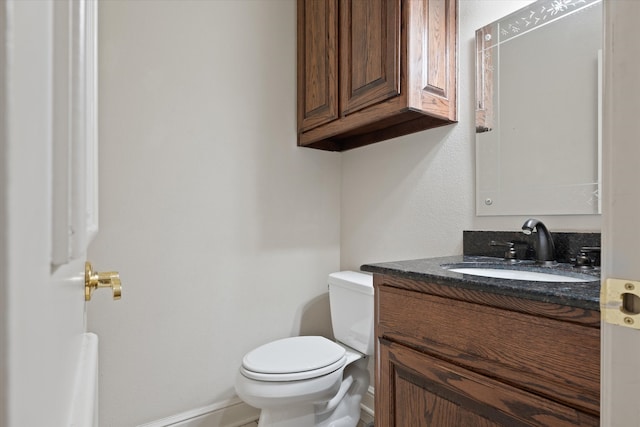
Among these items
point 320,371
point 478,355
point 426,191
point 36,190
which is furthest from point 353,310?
point 36,190

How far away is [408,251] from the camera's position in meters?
1.63

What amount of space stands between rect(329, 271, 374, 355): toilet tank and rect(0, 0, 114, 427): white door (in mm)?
1317

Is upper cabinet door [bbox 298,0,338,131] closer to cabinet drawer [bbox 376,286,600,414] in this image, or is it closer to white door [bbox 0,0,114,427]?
cabinet drawer [bbox 376,286,600,414]

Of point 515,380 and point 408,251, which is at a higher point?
point 408,251

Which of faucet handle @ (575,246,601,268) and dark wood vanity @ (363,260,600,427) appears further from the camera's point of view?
faucet handle @ (575,246,601,268)

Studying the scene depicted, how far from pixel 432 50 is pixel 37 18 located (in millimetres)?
1399

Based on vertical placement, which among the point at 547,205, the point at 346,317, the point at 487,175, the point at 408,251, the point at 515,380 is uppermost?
the point at 487,175

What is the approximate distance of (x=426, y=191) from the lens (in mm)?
1554

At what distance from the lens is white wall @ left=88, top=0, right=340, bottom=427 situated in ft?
4.73

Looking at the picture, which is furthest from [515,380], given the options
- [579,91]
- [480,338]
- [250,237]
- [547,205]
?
[250,237]

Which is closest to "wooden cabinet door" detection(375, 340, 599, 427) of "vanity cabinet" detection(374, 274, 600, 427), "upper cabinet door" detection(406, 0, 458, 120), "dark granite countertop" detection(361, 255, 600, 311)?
"vanity cabinet" detection(374, 274, 600, 427)

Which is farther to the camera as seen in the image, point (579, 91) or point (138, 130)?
point (138, 130)

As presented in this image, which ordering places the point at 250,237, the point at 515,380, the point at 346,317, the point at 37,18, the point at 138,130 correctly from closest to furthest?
the point at 37,18
the point at 515,380
the point at 138,130
the point at 346,317
the point at 250,237

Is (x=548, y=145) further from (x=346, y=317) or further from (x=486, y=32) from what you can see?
(x=346, y=317)
